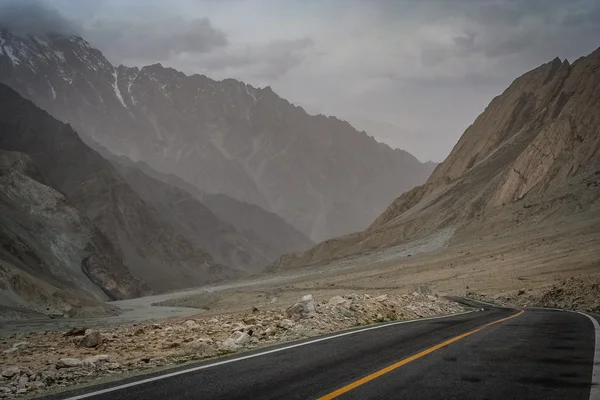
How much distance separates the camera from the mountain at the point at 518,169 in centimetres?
6825

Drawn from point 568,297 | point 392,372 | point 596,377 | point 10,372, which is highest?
point 10,372

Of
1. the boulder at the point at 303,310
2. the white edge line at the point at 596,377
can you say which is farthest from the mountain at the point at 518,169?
the white edge line at the point at 596,377

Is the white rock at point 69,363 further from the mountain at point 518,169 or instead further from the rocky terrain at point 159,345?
the mountain at point 518,169

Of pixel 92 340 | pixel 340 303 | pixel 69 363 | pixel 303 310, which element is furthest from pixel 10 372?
pixel 340 303

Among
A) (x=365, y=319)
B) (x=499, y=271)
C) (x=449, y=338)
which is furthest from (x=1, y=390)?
(x=499, y=271)

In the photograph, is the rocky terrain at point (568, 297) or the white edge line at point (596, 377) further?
the rocky terrain at point (568, 297)

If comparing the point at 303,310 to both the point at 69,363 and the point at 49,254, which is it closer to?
the point at 69,363

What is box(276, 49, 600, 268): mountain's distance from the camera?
68250 millimetres

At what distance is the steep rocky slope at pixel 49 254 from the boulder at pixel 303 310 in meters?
41.8

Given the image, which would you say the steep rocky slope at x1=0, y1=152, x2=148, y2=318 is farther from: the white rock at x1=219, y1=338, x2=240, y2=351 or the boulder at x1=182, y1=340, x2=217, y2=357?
the white rock at x1=219, y1=338, x2=240, y2=351

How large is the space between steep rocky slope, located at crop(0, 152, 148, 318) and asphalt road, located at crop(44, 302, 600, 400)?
154ft

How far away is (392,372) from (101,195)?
16719cm

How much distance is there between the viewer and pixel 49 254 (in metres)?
Answer: 81.5

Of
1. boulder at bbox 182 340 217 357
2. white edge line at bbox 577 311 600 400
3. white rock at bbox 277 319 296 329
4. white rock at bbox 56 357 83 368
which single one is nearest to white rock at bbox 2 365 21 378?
white rock at bbox 56 357 83 368
